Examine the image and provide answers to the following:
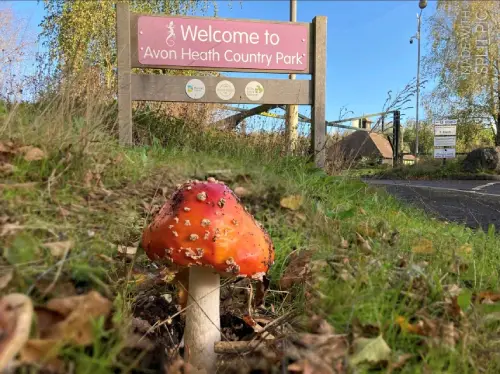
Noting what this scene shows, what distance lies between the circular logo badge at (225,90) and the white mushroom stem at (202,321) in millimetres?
2692

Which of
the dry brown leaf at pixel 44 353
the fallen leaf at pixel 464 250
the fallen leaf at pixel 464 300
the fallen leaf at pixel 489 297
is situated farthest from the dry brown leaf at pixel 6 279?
the fallen leaf at pixel 464 250

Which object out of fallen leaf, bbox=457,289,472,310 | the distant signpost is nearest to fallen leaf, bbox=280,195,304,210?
fallen leaf, bbox=457,289,472,310

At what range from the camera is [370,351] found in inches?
37.2

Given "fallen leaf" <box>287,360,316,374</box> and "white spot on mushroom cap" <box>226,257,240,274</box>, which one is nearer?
"fallen leaf" <box>287,360,316,374</box>

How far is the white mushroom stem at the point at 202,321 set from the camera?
1.45 metres

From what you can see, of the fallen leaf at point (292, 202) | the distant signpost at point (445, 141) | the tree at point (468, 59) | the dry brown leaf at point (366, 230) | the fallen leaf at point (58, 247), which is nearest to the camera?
the fallen leaf at point (58, 247)

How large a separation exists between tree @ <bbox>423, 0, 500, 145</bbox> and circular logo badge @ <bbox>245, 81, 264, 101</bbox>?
1746cm

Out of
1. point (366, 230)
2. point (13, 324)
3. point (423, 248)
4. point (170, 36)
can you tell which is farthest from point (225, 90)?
point (13, 324)

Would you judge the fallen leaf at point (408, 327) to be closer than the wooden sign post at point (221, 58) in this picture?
Yes

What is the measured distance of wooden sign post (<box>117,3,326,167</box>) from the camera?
3688 mm

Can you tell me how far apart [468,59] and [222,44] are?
60.8ft

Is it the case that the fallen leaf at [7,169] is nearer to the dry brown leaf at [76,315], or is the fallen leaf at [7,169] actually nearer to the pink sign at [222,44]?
the dry brown leaf at [76,315]

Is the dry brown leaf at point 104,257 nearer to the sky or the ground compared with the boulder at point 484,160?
nearer to the ground

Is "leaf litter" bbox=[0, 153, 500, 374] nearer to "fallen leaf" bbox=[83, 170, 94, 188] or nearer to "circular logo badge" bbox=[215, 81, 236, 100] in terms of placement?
"fallen leaf" bbox=[83, 170, 94, 188]
